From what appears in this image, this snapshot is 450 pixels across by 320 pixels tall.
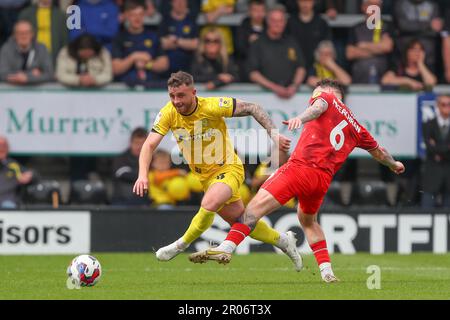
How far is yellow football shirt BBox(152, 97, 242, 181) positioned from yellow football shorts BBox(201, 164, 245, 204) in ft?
0.12

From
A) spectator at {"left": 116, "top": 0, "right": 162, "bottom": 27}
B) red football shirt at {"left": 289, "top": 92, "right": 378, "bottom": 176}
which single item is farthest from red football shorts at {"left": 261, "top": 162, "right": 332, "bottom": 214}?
spectator at {"left": 116, "top": 0, "right": 162, "bottom": 27}

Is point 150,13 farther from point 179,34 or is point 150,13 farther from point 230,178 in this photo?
point 230,178

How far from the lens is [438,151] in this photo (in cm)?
1839

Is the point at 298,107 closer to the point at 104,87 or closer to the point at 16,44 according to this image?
the point at 104,87

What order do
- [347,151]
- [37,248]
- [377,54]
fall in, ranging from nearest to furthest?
[347,151], [37,248], [377,54]

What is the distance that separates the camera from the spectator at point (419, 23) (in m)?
19.2

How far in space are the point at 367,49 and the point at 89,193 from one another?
4792 millimetres

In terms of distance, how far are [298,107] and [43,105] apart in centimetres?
378

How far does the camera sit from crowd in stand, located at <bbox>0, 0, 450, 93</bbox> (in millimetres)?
18234

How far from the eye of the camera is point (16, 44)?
18.1 metres

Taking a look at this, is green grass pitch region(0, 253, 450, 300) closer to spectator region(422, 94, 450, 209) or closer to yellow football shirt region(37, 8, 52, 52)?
spectator region(422, 94, 450, 209)

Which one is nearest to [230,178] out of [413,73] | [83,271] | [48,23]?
[83,271]

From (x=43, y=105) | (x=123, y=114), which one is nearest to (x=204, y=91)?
(x=123, y=114)

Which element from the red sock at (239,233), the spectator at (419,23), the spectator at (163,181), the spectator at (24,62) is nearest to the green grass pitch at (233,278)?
the red sock at (239,233)
